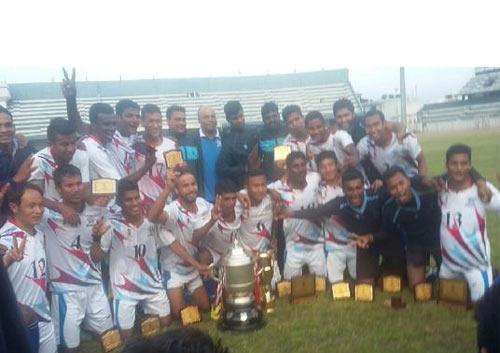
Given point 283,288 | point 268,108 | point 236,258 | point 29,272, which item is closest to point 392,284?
point 283,288

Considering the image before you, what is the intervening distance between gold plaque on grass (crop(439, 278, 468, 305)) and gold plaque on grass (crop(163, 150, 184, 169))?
7.00 feet

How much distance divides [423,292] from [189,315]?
176 cm

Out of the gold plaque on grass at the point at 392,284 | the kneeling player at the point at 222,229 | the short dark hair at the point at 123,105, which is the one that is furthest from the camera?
the gold plaque on grass at the point at 392,284

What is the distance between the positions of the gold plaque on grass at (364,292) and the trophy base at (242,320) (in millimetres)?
839

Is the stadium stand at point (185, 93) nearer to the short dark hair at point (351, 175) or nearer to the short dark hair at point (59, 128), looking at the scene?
the short dark hair at point (59, 128)

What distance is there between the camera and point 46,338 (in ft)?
10.9

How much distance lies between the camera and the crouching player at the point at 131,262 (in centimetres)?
384

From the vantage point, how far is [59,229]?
11.8 feet

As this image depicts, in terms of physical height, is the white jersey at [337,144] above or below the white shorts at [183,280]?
above

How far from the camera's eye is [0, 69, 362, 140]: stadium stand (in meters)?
3.73

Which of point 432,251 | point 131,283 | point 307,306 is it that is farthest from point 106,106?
point 432,251

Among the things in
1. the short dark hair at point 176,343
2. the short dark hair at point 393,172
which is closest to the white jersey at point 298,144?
the short dark hair at point 393,172

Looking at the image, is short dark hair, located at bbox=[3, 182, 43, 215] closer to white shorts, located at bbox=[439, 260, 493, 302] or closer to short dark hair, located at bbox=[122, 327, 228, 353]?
short dark hair, located at bbox=[122, 327, 228, 353]

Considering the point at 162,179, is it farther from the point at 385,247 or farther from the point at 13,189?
the point at 385,247
